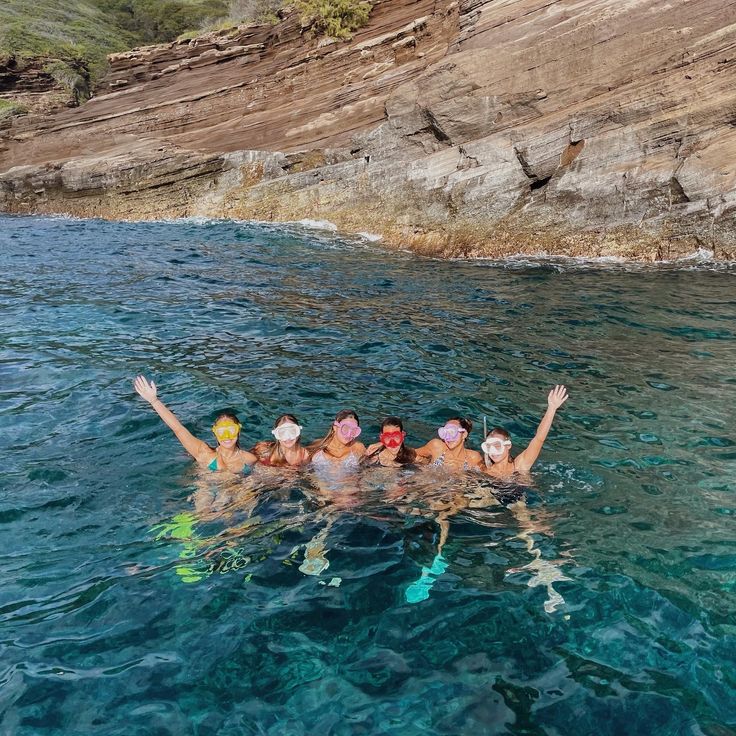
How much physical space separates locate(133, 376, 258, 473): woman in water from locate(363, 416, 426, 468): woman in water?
A: 130cm

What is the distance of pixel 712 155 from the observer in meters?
15.6

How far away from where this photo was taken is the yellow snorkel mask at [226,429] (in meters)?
6.95

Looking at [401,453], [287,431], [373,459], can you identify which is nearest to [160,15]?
[287,431]

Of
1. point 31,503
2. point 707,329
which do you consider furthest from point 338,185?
point 31,503

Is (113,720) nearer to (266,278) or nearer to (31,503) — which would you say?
(31,503)

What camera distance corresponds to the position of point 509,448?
22.8ft

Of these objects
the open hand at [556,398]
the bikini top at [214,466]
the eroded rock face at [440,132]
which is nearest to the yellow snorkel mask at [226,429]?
the bikini top at [214,466]

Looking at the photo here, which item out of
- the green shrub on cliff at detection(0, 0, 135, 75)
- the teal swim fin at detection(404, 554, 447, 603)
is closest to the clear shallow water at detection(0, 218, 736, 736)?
the teal swim fin at detection(404, 554, 447, 603)

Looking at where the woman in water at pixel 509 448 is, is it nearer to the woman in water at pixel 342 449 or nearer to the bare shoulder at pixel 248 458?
the woman in water at pixel 342 449

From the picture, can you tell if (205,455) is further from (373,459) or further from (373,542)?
(373,542)

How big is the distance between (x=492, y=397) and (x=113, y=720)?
246 inches

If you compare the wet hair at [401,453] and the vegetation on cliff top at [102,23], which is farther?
the vegetation on cliff top at [102,23]

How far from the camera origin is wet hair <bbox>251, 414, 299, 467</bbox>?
7027 mm

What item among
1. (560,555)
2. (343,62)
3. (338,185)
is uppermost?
(343,62)
